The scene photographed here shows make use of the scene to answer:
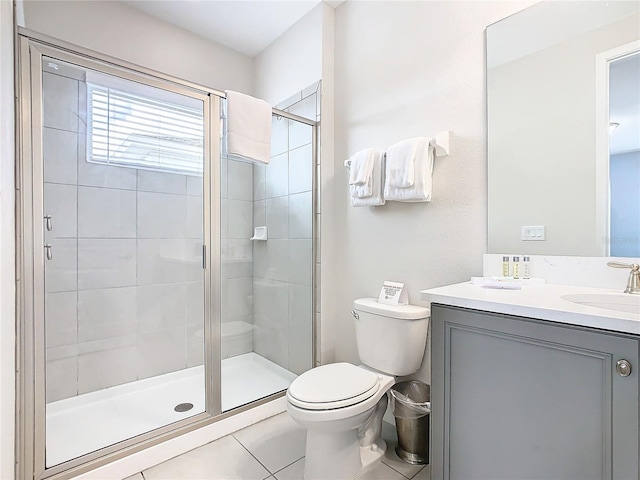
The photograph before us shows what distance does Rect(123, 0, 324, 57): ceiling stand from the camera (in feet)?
7.03

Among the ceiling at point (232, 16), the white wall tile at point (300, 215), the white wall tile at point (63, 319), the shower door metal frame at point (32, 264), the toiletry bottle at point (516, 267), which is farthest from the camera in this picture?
the white wall tile at point (300, 215)

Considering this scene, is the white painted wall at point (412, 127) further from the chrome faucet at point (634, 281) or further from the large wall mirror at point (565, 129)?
the chrome faucet at point (634, 281)

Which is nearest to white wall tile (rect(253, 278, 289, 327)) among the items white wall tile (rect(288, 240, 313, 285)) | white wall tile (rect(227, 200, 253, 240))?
white wall tile (rect(288, 240, 313, 285))

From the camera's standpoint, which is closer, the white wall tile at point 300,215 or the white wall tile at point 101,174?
the white wall tile at point 101,174

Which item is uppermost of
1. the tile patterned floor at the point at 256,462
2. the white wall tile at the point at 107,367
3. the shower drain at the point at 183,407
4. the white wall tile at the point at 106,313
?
the white wall tile at the point at 106,313

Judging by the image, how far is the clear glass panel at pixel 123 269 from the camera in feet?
6.02

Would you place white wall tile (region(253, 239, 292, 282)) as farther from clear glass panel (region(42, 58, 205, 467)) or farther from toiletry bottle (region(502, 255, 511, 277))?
toiletry bottle (region(502, 255, 511, 277))

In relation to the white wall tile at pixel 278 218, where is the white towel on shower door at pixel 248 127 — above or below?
above

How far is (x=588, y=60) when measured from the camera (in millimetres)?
1263

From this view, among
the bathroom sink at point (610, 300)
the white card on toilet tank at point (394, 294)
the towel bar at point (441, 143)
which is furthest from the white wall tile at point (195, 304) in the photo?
the bathroom sink at point (610, 300)

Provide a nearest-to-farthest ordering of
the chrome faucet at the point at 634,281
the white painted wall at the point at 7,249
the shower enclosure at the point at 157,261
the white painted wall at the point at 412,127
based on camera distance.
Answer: the white painted wall at the point at 7,249 → the chrome faucet at the point at 634,281 → the white painted wall at the point at 412,127 → the shower enclosure at the point at 157,261

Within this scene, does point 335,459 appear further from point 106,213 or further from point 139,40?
point 139,40

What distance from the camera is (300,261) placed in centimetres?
229

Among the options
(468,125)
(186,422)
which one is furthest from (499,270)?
(186,422)
